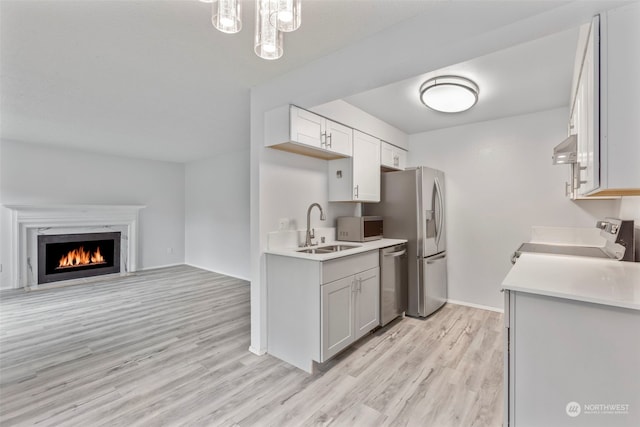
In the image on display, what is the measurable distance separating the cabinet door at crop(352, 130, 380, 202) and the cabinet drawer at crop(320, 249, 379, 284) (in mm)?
715

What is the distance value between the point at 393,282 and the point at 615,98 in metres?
2.36

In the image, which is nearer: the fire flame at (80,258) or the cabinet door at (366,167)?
the cabinet door at (366,167)

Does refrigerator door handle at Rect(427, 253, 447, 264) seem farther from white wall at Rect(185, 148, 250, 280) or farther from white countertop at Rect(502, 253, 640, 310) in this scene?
white wall at Rect(185, 148, 250, 280)

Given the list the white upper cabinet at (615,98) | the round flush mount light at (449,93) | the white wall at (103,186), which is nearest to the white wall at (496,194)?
the round flush mount light at (449,93)

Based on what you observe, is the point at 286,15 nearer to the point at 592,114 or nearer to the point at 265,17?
the point at 265,17

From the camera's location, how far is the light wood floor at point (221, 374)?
1.78 m

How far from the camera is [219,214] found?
5758 millimetres

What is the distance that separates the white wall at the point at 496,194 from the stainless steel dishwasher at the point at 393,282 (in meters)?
0.95

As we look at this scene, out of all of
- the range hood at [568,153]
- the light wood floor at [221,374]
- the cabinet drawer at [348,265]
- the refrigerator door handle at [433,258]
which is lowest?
the light wood floor at [221,374]

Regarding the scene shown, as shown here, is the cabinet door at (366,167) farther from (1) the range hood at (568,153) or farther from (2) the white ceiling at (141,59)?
(1) the range hood at (568,153)

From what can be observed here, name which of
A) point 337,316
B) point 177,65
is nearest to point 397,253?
point 337,316

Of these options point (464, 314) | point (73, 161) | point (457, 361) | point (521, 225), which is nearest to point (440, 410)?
point (457, 361)

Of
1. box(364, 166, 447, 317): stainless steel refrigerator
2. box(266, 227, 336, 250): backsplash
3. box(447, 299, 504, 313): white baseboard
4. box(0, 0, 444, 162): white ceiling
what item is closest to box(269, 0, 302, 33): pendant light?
box(0, 0, 444, 162): white ceiling

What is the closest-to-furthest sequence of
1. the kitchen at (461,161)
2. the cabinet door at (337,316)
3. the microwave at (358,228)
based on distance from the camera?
the kitchen at (461,161)
the cabinet door at (337,316)
the microwave at (358,228)
